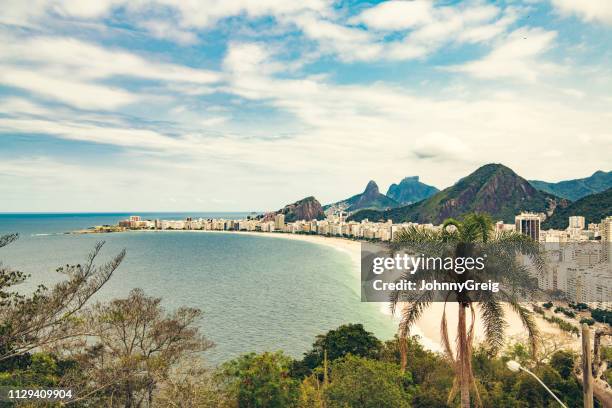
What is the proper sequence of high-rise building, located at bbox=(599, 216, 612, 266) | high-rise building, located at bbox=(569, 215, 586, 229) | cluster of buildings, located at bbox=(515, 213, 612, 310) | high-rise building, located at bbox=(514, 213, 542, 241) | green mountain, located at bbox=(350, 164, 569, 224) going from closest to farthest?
cluster of buildings, located at bbox=(515, 213, 612, 310), high-rise building, located at bbox=(599, 216, 612, 266), high-rise building, located at bbox=(514, 213, 542, 241), high-rise building, located at bbox=(569, 215, 586, 229), green mountain, located at bbox=(350, 164, 569, 224)

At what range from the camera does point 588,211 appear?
97.8 metres

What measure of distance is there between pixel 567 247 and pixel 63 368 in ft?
227

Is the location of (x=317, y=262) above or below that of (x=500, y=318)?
below

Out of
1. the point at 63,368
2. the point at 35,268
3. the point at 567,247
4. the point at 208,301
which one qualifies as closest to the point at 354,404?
the point at 63,368

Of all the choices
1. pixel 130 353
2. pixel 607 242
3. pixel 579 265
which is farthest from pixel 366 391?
pixel 607 242

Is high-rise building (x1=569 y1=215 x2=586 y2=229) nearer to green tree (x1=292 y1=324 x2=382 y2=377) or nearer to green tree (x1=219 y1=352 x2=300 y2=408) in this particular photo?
green tree (x1=292 y1=324 x2=382 y2=377)

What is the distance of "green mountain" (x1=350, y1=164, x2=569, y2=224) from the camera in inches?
5696

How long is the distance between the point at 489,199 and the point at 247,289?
430ft

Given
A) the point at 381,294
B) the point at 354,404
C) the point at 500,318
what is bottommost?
the point at 381,294

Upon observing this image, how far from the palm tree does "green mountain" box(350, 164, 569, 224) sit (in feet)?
461

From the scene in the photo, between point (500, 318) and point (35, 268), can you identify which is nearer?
point (500, 318)

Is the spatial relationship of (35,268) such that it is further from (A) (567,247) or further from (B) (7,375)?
(A) (567,247)

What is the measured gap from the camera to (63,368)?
13.9 meters

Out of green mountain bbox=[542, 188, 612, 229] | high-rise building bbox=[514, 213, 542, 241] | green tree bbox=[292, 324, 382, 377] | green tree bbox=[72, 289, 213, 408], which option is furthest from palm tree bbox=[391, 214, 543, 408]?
green mountain bbox=[542, 188, 612, 229]
